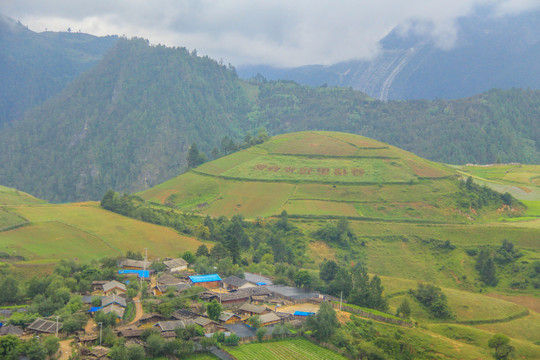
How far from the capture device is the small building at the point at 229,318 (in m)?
52.1

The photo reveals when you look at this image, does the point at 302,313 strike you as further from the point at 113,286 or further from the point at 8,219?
the point at 8,219

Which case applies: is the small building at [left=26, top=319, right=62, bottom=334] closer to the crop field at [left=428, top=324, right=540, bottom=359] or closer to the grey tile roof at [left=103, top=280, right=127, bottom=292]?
the grey tile roof at [left=103, top=280, right=127, bottom=292]

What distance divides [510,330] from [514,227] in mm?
38381

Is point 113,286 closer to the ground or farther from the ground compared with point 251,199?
closer to the ground

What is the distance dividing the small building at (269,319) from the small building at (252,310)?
1.14 metres

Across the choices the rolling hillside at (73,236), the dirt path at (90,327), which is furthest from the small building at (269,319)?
the rolling hillside at (73,236)

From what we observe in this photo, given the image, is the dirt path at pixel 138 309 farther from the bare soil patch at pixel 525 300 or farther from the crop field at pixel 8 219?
the bare soil patch at pixel 525 300

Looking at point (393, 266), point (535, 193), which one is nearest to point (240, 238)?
point (393, 266)

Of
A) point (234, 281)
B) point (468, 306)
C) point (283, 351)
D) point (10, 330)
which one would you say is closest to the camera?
point (10, 330)

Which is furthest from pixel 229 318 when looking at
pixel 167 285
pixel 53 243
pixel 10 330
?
pixel 53 243

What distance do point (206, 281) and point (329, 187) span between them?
58076mm

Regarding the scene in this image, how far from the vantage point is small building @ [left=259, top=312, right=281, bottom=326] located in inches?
2061

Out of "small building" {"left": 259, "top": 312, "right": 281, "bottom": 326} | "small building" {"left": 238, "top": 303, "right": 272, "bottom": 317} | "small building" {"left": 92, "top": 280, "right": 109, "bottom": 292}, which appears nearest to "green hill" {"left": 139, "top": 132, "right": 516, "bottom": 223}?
"small building" {"left": 92, "top": 280, "right": 109, "bottom": 292}

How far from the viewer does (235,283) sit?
2581 inches
